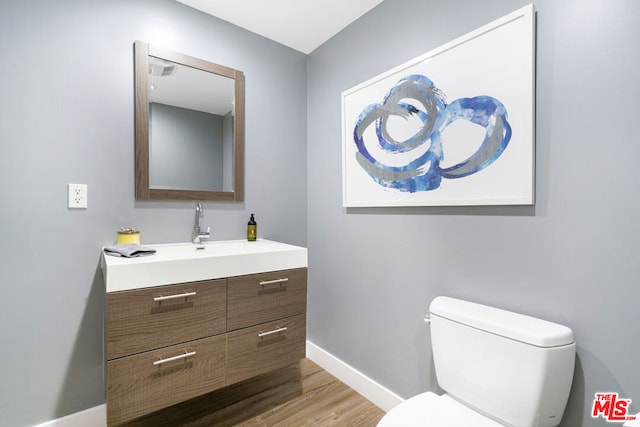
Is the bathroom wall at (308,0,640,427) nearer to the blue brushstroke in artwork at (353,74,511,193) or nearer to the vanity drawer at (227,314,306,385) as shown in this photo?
the blue brushstroke in artwork at (353,74,511,193)

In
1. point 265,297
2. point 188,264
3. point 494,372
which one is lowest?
point 494,372

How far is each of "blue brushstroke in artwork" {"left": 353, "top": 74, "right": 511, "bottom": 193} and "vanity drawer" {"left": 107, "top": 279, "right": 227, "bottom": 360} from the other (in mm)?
1026

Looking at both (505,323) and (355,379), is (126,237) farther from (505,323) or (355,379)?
(505,323)

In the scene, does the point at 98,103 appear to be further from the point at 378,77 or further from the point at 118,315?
the point at 378,77

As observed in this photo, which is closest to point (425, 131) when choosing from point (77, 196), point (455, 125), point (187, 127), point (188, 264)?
point (455, 125)

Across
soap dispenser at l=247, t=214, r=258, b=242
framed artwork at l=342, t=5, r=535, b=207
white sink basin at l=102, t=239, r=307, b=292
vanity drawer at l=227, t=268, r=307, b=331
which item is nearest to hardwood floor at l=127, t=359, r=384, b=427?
vanity drawer at l=227, t=268, r=307, b=331

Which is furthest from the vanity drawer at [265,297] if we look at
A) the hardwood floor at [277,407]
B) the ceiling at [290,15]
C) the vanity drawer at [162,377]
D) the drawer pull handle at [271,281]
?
the ceiling at [290,15]

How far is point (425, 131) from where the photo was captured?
1.45 m

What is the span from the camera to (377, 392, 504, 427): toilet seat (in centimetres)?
102

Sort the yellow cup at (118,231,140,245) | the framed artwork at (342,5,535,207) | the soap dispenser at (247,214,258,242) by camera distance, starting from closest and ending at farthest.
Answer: the framed artwork at (342,5,535,207) < the yellow cup at (118,231,140,245) < the soap dispenser at (247,214,258,242)

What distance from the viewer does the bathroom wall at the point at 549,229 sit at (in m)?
0.94

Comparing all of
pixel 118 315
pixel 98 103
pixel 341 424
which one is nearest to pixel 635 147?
pixel 341 424

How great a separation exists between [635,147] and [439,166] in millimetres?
630

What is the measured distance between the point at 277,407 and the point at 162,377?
728mm
